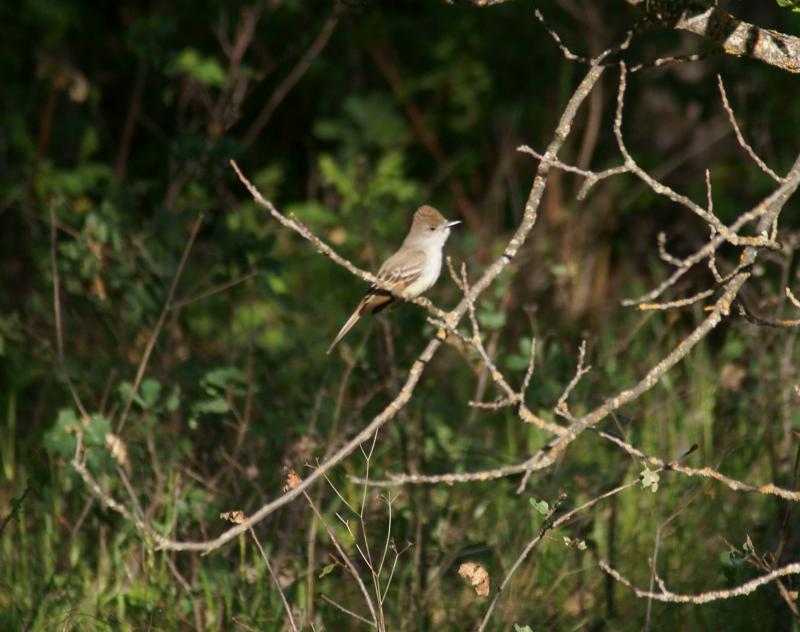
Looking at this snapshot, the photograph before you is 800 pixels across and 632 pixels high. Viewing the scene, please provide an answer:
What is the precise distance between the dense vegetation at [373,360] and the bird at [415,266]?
13cm

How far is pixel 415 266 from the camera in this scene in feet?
16.5

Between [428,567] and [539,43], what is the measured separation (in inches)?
201

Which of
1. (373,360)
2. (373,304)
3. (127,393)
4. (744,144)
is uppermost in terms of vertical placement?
(744,144)

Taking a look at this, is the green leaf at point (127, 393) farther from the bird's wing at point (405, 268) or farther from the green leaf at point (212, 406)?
the bird's wing at point (405, 268)

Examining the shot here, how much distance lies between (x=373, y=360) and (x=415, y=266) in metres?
0.43

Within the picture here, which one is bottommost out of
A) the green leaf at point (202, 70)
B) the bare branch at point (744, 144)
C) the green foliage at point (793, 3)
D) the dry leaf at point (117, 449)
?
the dry leaf at point (117, 449)

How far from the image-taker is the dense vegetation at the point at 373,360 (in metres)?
4.15

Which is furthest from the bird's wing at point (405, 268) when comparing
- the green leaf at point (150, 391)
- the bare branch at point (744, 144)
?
the bare branch at point (744, 144)

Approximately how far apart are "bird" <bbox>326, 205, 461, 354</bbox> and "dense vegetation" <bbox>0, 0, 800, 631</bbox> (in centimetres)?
13

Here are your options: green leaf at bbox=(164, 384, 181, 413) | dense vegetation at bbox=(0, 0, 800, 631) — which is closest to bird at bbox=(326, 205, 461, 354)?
dense vegetation at bbox=(0, 0, 800, 631)

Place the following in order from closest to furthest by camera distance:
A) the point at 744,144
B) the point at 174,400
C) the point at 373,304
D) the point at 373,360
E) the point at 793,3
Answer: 1. the point at 744,144
2. the point at 793,3
3. the point at 174,400
4. the point at 373,304
5. the point at 373,360

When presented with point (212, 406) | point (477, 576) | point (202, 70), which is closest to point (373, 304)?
point (212, 406)

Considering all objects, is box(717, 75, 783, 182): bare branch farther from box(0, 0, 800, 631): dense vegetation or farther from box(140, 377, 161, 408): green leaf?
box(140, 377, 161, 408): green leaf

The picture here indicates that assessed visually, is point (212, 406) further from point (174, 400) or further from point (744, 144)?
point (744, 144)
